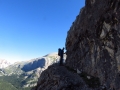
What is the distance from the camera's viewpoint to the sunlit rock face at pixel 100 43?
1242 inches

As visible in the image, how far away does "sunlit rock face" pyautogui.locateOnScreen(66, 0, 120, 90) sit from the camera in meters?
31.5

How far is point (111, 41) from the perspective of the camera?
33.5 m

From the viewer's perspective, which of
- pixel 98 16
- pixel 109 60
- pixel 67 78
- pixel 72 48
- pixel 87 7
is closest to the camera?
pixel 109 60

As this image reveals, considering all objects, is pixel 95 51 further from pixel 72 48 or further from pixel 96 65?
pixel 72 48

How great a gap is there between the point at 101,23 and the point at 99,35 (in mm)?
2780

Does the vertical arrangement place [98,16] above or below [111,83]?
above

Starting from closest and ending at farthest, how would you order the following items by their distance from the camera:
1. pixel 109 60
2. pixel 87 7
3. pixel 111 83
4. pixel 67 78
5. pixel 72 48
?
pixel 111 83 < pixel 109 60 < pixel 67 78 < pixel 87 7 < pixel 72 48

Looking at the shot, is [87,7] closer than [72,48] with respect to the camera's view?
Yes

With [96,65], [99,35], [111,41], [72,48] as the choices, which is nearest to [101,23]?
[99,35]

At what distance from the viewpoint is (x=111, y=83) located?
30.5 m

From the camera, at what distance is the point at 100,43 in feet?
124

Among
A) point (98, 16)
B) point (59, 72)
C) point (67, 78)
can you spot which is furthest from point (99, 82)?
point (98, 16)

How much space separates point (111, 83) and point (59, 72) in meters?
14.1

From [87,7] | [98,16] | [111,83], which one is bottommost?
[111,83]
